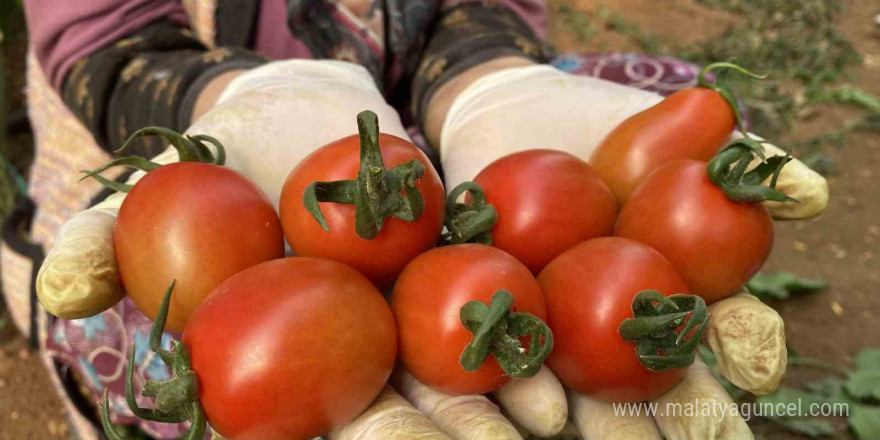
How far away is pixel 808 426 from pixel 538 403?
1.29 m

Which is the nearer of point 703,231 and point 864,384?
point 703,231

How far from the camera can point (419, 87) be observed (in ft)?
5.31

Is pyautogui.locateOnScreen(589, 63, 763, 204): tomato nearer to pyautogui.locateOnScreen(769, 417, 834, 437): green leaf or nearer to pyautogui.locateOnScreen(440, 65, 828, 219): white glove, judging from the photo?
pyautogui.locateOnScreen(440, 65, 828, 219): white glove

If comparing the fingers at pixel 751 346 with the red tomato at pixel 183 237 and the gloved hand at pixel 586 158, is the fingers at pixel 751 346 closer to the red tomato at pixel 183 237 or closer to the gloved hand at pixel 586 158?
the gloved hand at pixel 586 158

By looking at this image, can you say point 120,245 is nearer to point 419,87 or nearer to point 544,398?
point 544,398

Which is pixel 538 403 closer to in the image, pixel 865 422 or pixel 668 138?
pixel 668 138

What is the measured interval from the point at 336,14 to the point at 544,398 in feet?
3.94

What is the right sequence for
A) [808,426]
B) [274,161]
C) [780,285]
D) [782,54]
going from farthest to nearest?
1. [782,54]
2. [780,285]
3. [808,426]
4. [274,161]

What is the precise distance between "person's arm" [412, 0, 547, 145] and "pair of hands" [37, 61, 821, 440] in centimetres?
2

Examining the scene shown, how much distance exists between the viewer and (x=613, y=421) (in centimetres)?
72

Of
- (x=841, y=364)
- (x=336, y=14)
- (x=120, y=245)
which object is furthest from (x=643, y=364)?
(x=841, y=364)

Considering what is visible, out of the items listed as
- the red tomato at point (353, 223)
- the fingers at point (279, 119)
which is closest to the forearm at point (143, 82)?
the fingers at point (279, 119)

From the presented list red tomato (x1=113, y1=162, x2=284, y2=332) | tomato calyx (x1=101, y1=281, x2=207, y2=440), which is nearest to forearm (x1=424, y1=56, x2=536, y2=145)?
red tomato (x1=113, y1=162, x2=284, y2=332)

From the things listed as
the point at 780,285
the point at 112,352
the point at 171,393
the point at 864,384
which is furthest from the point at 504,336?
the point at 780,285
